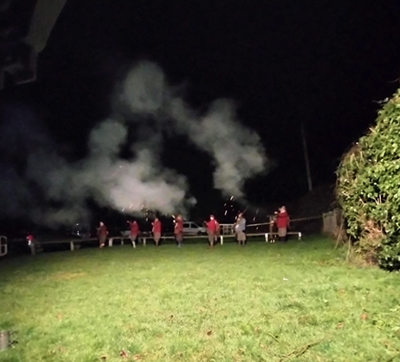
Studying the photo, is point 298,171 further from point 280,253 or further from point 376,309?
point 376,309

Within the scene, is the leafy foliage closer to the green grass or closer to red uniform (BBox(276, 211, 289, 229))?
the green grass

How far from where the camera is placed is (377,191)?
10.8 meters

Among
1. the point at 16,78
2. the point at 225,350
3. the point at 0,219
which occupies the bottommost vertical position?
the point at 225,350

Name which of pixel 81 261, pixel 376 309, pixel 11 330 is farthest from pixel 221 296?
pixel 81 261

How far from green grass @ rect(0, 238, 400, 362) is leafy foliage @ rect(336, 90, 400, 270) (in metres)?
0.62

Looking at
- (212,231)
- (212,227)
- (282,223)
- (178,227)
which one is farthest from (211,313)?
(178,227)

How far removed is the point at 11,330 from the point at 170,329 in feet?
8.57

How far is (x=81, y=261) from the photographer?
16844 mm

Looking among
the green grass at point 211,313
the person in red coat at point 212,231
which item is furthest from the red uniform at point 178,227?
the green grass at point 211,313

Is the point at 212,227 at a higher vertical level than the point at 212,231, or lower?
higher

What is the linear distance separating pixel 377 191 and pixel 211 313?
531 cm

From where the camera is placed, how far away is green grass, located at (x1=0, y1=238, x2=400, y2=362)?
5.84m

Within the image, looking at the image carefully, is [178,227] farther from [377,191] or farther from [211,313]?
[211,313]

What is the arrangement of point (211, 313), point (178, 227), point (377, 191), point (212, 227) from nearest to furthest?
point (211, 313) → point (377, 191) → point (212, 227) → point (178, 227)
